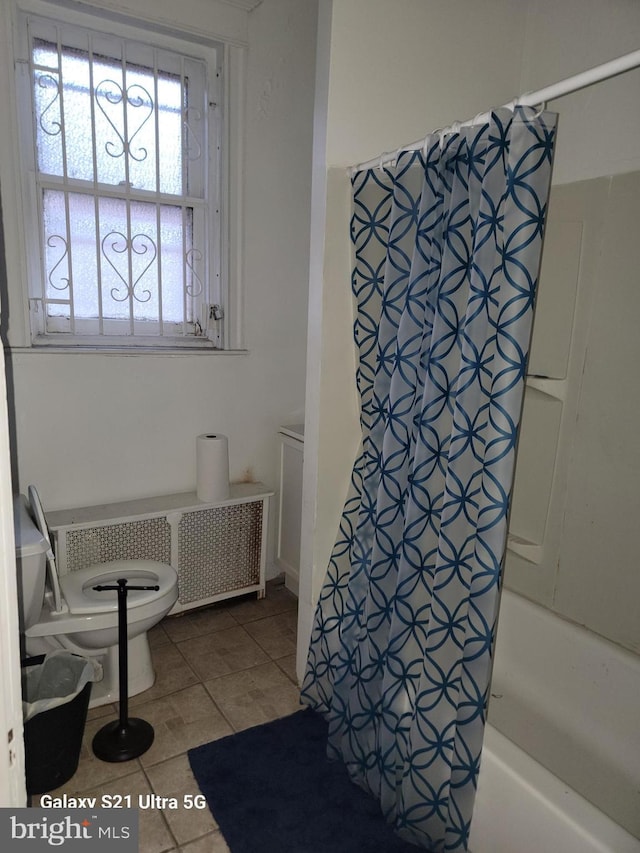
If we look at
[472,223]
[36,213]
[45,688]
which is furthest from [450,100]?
[45,688]

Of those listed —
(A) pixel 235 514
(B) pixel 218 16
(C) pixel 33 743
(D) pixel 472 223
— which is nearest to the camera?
(D) pixel 472 223

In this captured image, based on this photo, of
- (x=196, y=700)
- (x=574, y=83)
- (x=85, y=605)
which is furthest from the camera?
(x=196, y=700)

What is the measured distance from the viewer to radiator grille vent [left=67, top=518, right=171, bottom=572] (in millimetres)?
2207

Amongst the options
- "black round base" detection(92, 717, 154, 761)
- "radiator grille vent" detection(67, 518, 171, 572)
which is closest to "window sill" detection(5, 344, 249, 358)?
"radiator grille vent" detection(67, 518, 171, 572)

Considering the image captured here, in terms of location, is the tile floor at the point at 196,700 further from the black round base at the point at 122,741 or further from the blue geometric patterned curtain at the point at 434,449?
the blue geometric patterned curtain at the point at 434,449

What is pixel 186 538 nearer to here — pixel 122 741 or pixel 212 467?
pixel 212 467

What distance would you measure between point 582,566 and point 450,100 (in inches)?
64.1

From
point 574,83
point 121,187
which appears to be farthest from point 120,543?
point 574,83

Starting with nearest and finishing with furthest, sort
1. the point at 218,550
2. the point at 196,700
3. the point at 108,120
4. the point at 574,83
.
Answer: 1. the point at 574,83
2. the point at 196,700
3. the point at 108,120
4. the point at 218,550

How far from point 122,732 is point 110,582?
51cm

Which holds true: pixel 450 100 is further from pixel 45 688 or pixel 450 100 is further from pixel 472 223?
pixel 45 688

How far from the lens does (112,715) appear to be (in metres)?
1.97

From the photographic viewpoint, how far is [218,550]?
257 centimetres

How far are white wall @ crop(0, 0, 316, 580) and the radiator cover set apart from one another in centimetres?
14
